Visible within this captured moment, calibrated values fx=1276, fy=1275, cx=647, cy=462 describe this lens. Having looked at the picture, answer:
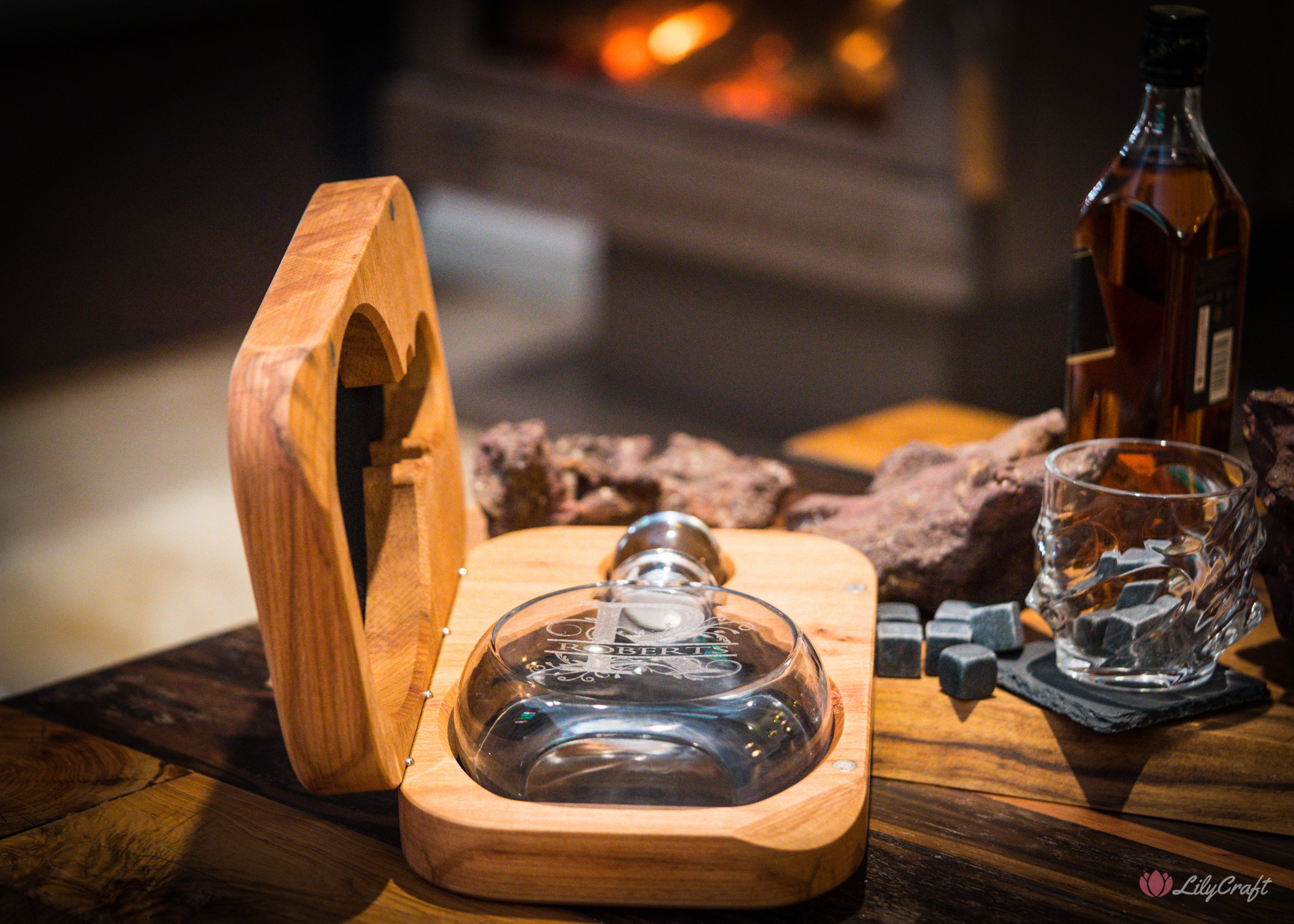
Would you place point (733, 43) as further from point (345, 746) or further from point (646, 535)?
point (345, 746)

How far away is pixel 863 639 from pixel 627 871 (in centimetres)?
23

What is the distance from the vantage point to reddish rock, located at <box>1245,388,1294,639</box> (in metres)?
0.76

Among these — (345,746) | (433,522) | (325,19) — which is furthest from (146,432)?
(345,746)

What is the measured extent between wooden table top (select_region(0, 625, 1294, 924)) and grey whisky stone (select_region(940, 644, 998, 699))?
6cm

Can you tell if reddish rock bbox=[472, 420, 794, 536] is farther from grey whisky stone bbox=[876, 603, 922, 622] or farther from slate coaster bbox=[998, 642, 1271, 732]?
slate coaster bbox=[998, 642, 1271, 732]

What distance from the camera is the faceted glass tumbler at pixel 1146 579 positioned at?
0.71 metres

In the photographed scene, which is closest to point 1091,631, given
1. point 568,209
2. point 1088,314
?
point 1088,314

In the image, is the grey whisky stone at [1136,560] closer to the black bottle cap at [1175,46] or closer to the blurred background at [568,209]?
the black bottle cap at [1175,46]

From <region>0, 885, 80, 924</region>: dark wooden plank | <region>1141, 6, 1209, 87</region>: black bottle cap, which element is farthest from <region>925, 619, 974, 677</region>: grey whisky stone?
<region>0, 885, 80, 924</region>: dark wooden plank

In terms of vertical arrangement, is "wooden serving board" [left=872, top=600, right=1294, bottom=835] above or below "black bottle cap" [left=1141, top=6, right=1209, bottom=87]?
below

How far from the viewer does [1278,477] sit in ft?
2.49

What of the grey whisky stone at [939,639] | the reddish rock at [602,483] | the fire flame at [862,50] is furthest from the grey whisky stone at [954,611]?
the fire flame at [862,50]

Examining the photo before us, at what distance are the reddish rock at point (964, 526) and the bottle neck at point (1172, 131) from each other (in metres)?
0.19

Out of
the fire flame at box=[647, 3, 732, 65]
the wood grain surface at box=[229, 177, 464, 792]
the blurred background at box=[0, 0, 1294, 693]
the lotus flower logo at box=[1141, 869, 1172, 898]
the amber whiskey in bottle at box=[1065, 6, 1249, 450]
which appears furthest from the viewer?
the fire flame at box=[647, 3, 732, 65]
